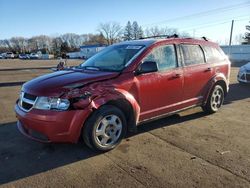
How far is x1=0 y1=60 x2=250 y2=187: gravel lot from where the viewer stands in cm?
359

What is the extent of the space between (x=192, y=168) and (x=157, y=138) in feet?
4.17

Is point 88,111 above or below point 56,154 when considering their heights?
above

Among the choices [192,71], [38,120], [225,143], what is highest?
[192,71]

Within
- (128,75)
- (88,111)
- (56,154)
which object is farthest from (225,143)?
(56,154)

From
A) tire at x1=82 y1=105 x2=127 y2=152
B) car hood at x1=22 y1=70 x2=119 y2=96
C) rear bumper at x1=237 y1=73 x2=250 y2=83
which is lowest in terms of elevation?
rear bumper at x1=237 y1=73 x2=250 y2=83

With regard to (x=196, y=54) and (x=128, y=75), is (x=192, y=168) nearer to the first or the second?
(x=128, y=75)

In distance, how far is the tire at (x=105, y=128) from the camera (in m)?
4.24

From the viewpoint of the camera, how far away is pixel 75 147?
4742 mm

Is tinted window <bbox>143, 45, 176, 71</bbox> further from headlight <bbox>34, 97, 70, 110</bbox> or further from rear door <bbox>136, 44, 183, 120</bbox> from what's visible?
headlight <bbox>34, 97, 70, 110</bbox>

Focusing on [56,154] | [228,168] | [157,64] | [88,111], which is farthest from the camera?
[157,64]

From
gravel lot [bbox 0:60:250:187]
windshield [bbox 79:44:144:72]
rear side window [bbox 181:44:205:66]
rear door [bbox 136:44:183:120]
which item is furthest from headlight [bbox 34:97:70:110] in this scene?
rear side window [bbox 181:44:205:66]

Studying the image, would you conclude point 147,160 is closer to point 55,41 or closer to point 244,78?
point 244,78

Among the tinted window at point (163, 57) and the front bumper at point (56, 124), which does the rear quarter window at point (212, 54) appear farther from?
the front bumper at point (56, 124)

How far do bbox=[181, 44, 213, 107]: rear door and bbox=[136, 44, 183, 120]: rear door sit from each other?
24 cm
